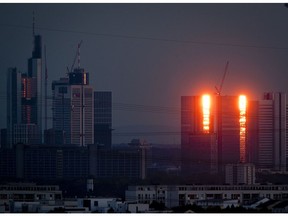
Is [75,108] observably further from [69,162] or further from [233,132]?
[233,132]

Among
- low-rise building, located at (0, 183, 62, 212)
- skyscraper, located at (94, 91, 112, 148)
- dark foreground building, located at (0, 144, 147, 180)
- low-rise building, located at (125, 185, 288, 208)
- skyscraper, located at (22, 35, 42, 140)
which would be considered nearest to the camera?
low-rise building, located at (0, 183, 62, 212)

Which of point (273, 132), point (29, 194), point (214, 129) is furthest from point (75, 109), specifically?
point (29, 194)

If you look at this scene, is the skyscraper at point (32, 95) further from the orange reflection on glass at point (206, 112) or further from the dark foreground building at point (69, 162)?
the orange reflection on glass at point (206, 112)

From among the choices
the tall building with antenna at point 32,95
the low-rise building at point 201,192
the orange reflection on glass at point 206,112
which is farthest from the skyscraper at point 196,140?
the low-rise building at point 201,192

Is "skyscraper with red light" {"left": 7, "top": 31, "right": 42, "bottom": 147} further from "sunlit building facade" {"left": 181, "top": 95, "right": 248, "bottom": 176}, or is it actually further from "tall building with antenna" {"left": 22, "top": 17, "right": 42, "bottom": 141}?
"sunlit building facade" {"left": 181, "top": 95, "right": 248, "bottom": 176}

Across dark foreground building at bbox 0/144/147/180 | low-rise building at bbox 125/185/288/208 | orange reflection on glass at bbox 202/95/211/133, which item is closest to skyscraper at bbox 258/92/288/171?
orange reflection on glass at bbox 202/95/211/133

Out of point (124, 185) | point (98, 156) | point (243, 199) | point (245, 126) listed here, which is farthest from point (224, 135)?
point (243, 199)

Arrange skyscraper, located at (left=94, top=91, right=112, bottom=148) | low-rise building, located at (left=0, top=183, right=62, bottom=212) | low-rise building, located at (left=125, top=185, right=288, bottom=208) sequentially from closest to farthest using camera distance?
low-rise building, located at (left=0, top=183, right=62, bottom=212), low-rise building, located at (left=125, top=185, right=288, bottom=208), skyscraper, located at (left=94, top=91, right=112, bottom=148)
